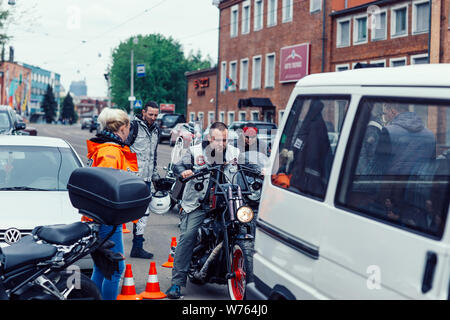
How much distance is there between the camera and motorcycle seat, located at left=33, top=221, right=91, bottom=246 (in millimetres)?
3965

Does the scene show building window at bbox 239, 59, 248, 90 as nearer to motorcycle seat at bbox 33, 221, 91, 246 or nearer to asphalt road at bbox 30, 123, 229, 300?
asphalt road at bbox 30, 123, 229, 300

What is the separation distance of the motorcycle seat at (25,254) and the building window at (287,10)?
36.1m

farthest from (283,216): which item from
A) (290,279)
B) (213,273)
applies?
(213,273)

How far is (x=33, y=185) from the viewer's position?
7.13m

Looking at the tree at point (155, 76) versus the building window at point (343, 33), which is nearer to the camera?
the building window at point (343, 33)

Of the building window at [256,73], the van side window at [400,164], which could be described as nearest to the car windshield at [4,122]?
the van side window at [400,164]

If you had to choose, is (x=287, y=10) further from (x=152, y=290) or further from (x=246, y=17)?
(x=152, y=290)

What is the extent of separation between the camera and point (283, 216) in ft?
13.3

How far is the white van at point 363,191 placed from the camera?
284 cm

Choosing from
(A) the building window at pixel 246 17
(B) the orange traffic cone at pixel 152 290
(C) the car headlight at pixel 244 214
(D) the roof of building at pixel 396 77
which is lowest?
(B) the orange traffic cone at pixel 152 290

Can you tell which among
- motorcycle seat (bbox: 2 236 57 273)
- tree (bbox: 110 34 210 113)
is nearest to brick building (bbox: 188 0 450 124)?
motorcycle seat (bbox: 2 236 57 273)

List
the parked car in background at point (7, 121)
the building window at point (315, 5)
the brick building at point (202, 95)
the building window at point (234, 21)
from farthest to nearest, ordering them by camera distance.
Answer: the brick building at point (202, 95)
the building window at point (234, 21)
the building window at point (315, 5)
the parked car in background at point (7, 121)

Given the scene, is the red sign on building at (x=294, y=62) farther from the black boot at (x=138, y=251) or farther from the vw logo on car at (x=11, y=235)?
the vw logo on car at (x=11, y=235)
